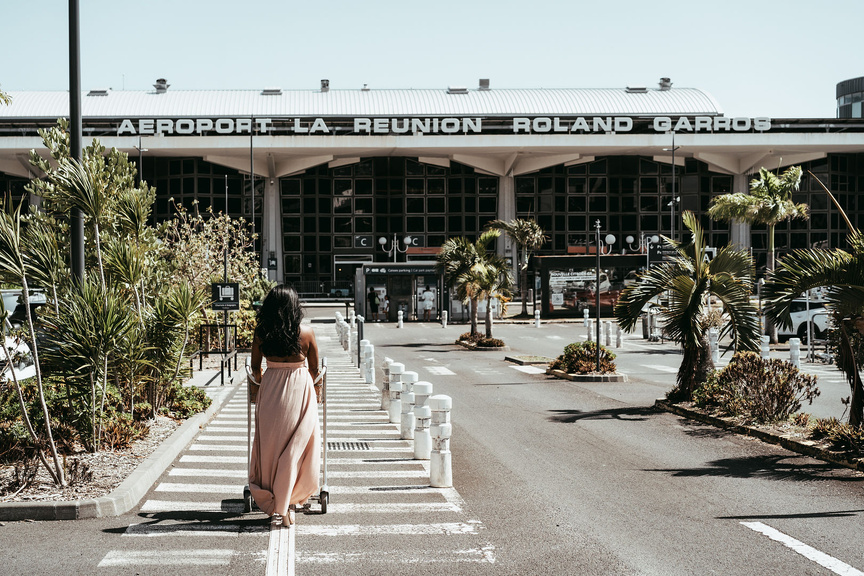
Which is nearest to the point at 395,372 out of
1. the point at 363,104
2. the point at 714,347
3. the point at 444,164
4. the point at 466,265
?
the point at 714,347

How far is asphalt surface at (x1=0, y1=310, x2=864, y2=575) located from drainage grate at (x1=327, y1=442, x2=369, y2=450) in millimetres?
157

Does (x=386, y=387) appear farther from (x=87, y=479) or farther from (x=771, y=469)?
(x=87, y=479)

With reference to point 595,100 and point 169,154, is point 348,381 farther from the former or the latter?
point 595,100

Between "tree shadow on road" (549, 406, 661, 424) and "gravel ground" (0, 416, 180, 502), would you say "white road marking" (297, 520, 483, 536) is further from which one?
"tree shadow on road" (549, 406, 661, 424)

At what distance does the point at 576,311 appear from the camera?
47844 millimetres

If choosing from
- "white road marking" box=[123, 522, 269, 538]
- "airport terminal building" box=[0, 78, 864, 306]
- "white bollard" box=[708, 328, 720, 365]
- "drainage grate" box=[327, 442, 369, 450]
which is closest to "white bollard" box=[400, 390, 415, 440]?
"drainage grate" box=[327, 442, 369, 450]

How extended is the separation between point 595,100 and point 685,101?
765 centimetres

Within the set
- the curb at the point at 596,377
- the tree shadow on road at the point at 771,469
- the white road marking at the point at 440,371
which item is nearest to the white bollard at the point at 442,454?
the tree shadow on road at the point at 771,469

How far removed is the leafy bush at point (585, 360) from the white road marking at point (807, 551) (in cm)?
1414

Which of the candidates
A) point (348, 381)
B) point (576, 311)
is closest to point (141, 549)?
point (348, 381)

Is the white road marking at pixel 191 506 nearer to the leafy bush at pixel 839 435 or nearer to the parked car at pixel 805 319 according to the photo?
→ the leafy bush at pixel 839 435

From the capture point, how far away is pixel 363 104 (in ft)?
241

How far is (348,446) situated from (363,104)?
64859mm

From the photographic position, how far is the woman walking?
22.2 ft
